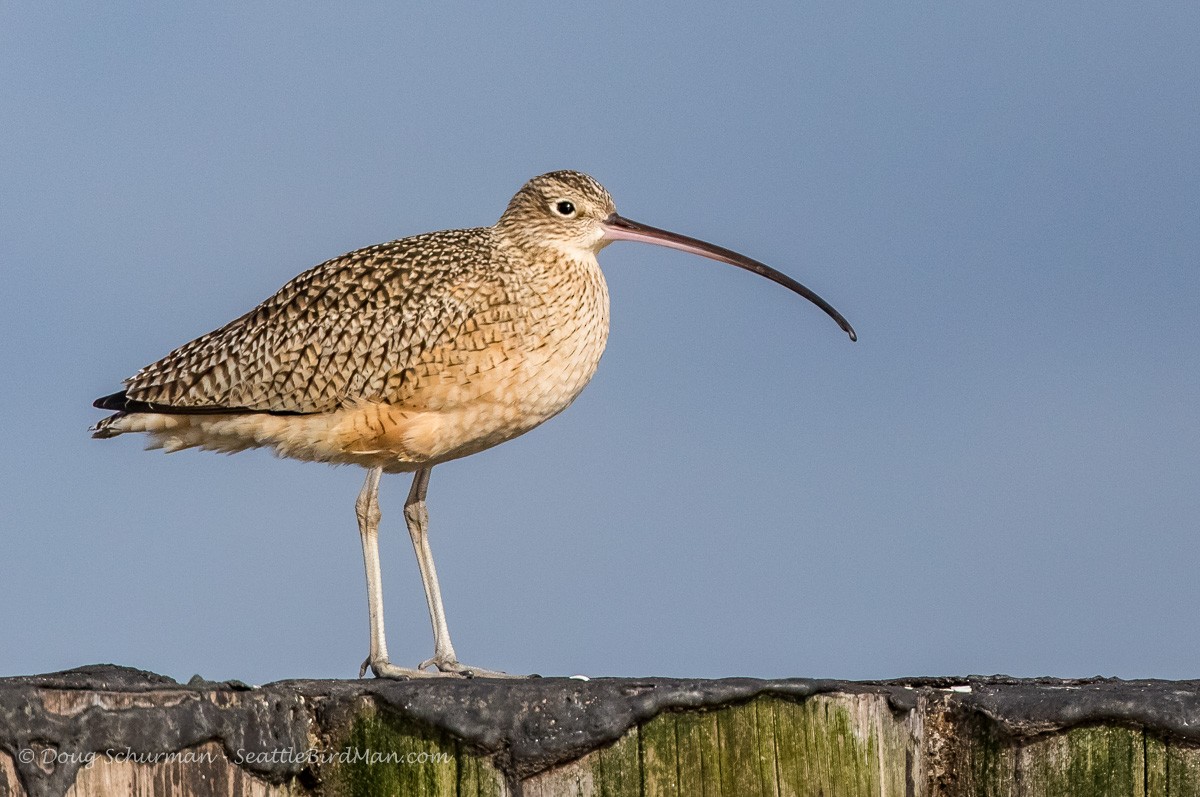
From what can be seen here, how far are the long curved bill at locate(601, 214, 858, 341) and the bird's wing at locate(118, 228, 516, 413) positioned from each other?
3.01 feet

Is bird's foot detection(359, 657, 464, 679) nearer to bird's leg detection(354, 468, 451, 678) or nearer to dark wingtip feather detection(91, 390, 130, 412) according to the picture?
bird's leg detection(354, 468, 451, 678)

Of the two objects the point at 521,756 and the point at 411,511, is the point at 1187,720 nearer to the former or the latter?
the point at 521,756

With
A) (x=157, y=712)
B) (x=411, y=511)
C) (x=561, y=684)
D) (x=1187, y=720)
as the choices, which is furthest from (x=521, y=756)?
(x=411, y=511)

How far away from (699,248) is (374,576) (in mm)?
3392

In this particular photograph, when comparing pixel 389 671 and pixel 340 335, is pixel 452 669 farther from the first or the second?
pixel 340 335

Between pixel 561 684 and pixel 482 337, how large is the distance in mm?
3788

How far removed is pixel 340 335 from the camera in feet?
33.8

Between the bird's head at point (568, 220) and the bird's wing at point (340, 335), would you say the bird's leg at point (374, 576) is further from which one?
the bird's head at point (568, 220)

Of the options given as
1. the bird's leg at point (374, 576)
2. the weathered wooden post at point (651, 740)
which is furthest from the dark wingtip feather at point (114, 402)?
the weathered wooden post at point (651, 740)

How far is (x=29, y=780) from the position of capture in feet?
18.9

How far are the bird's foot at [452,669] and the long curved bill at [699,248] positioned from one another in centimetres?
307

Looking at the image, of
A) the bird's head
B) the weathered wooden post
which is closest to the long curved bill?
the bird's head

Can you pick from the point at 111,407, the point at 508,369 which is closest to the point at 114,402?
the point at 111,407

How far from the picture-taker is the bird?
32.3 ft
